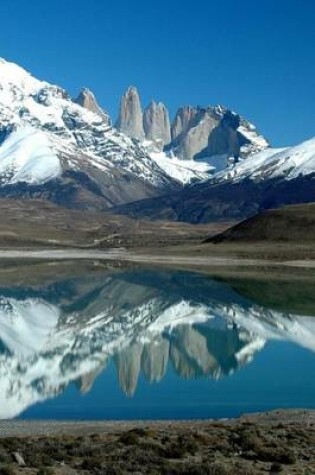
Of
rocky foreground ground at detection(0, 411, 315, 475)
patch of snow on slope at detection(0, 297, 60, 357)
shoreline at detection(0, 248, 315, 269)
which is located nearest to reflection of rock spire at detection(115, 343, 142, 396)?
patch of snow on slope at detection(0, 297, 60, 357)

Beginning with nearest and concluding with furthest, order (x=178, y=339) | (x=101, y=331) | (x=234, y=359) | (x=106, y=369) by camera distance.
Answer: (x=106, y=369), (x=234, y=359), (x=178, y=339), (x=101, y=331)

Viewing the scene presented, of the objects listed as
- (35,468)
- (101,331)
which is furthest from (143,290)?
(35,468)

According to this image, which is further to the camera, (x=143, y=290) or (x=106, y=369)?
(x=143, y=290)

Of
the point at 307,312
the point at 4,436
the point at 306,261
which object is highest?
the point at 306,261

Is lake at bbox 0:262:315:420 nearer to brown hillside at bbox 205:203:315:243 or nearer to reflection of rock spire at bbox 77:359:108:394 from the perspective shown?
reflection of rock spire at bbox 77:359:108:394

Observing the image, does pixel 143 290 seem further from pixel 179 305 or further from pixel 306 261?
pixel 306 261

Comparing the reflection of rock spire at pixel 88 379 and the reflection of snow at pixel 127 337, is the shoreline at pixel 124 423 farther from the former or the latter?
the reflection of rock spire at pixel 88 379

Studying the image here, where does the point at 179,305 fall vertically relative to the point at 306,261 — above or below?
below
